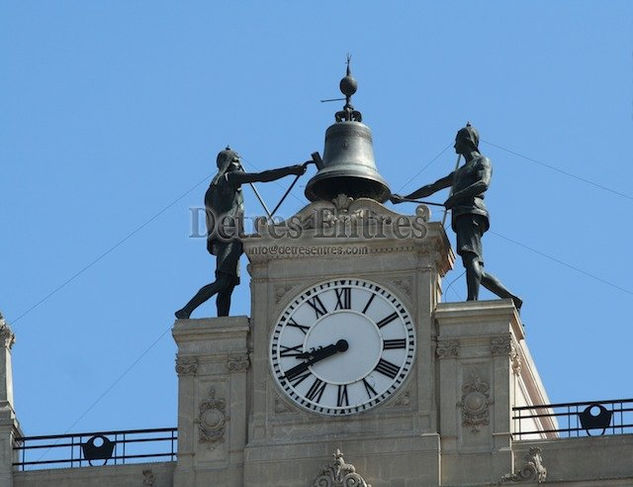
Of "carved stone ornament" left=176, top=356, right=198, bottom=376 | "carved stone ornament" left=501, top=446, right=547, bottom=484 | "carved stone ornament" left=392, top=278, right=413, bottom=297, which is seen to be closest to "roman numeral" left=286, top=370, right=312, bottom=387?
"carved stone ornament" left=176, top=356, right=198, bottom=376

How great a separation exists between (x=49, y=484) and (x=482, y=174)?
930 centimetres

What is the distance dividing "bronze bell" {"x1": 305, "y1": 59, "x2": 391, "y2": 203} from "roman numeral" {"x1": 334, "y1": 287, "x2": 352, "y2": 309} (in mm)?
2207

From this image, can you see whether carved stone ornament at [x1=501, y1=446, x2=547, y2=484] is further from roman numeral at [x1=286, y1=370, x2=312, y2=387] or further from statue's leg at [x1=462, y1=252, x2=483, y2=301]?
roman numeral at [x1=286, y1=370, x2=312, y2=387]

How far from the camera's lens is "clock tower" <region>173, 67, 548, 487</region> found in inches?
2459

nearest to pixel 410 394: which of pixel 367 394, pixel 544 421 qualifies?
pixel 367 394

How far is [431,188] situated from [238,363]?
16.2 ft

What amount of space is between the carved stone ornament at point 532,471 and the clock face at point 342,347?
269 centimetres

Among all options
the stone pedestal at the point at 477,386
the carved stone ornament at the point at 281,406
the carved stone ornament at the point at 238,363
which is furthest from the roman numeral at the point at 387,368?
the carved stone ornament at the point at 238,363

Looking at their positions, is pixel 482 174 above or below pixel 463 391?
above

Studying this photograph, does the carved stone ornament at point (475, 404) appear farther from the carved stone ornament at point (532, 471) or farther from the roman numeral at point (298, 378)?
the roman numeral at point (298, 378)

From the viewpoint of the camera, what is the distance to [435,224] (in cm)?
6381

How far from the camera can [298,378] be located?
63.6 meters

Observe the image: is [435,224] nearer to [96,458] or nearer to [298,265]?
[298,265]

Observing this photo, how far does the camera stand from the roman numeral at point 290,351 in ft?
209
